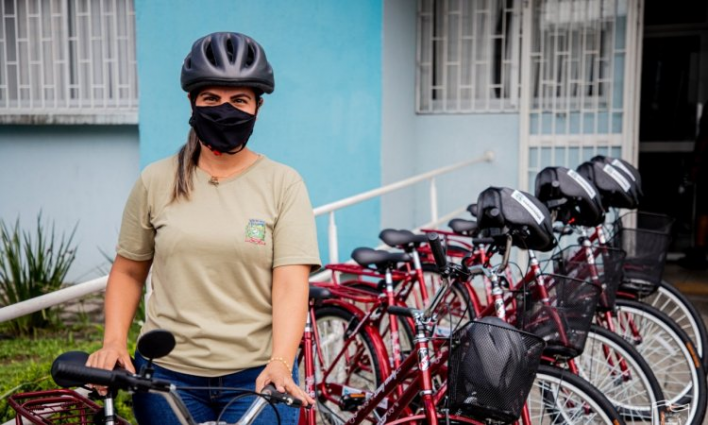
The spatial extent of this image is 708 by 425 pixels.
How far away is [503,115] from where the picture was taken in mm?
8445

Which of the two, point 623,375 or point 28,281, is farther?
point 28,281

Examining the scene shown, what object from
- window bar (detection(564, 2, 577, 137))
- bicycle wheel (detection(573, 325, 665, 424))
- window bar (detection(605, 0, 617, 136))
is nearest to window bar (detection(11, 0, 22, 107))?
window bar (detection(564, 2, 577, 137))

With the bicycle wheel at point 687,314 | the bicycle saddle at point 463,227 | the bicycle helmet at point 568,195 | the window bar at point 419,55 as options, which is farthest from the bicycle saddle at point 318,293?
the window bar at point 419,55

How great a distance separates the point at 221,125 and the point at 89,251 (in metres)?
6.77

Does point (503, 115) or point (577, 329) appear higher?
point (503, 115)

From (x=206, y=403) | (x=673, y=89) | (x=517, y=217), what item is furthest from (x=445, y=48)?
(x=206, y=403)

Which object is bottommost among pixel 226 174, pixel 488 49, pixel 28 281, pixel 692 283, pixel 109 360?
pixel 692 283

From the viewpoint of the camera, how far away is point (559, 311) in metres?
3.59

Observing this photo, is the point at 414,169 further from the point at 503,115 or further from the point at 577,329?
the point at 577,329

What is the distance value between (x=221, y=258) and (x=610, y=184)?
9.67 feet

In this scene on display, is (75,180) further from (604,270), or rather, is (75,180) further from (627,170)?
(604,270)

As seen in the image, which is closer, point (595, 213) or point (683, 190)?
point (595, 213)

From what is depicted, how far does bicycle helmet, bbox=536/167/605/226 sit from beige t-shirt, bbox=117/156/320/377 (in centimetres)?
211

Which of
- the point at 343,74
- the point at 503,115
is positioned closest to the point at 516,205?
the point at 343,74
